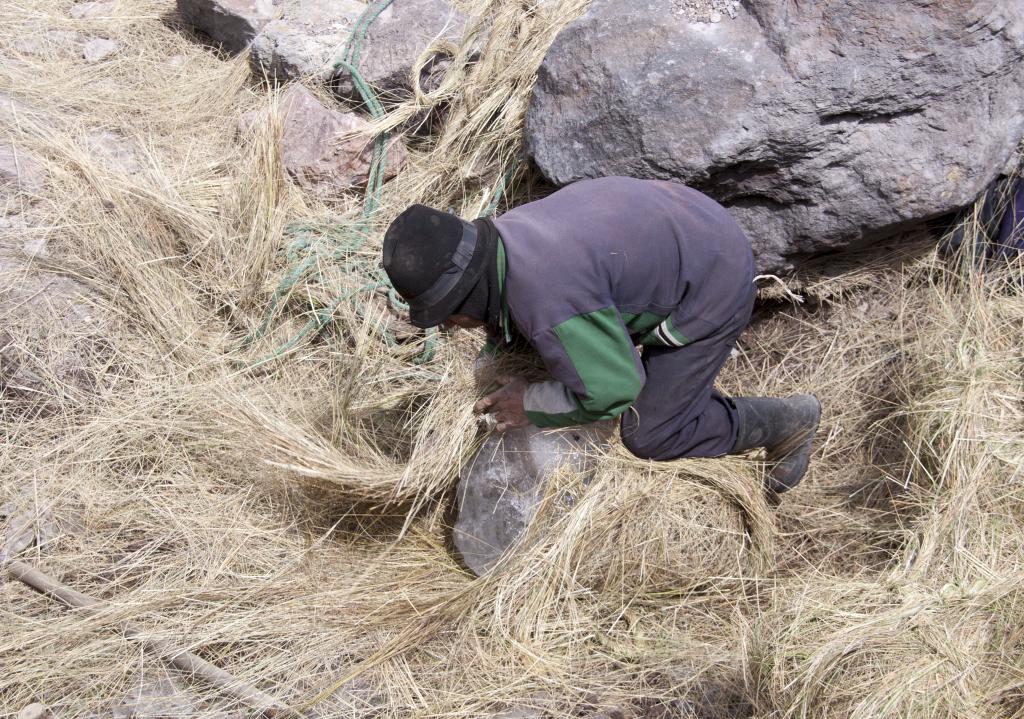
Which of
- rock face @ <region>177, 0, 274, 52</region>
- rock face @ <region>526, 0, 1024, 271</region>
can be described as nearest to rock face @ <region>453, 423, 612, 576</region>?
rock face @ <region>526, 0, 1024, 271</region>

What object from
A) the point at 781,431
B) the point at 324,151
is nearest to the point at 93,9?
the point at 324,151

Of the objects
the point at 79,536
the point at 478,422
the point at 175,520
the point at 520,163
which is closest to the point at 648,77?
the point at 520,163

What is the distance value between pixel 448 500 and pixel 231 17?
132 inches

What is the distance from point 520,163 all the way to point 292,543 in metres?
1.72

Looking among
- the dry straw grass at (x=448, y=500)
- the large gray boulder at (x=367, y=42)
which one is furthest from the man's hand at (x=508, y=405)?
the large gray boulder at (x=367, y=42)

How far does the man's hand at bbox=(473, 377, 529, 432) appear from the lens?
2.74 metres

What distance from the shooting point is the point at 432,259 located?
2.19 meters

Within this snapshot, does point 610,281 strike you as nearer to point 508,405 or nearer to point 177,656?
point 508,405

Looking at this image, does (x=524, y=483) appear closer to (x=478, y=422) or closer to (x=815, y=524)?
(x=478, y=422)

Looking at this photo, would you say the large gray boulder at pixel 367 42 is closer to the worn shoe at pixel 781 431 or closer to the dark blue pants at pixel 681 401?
the dark blue pants at pixel 681 401

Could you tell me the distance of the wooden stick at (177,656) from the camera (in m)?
2.40

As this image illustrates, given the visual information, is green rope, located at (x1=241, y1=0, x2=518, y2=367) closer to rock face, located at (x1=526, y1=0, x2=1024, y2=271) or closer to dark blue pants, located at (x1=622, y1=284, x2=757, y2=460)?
rock face, located at (x1=526, y1=0, x2=1024, y2=271)

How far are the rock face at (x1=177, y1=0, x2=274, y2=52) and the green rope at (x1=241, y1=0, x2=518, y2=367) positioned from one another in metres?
1.50

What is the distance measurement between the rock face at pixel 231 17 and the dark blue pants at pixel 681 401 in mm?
3403
